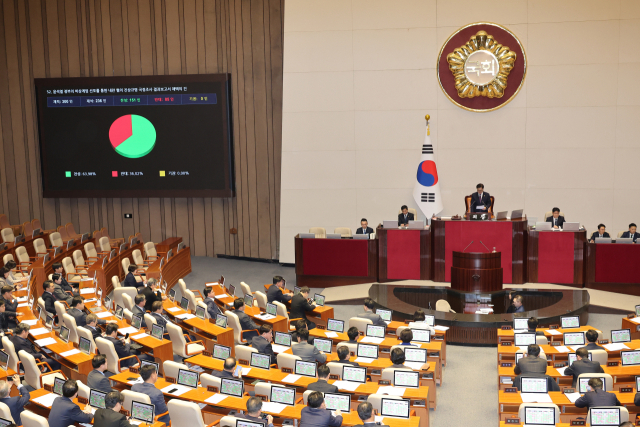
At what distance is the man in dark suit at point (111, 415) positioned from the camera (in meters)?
5.36

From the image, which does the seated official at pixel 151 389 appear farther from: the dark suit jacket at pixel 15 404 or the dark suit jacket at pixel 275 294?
the dark suit jacket at pixel 275 294

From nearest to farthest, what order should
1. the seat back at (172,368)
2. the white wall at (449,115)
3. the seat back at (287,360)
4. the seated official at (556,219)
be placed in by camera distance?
the seat back at (172,368) → the seat back at (287,360) → the seated official at (556,219) → the white wall at (449,115)

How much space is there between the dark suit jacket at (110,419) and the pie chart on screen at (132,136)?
11.1 m

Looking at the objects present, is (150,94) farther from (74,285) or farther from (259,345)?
(259,345)

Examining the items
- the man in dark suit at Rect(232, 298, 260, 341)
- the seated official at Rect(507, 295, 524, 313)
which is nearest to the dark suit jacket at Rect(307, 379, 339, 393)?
the man in dark suit at Rect(232, 298, 260, 341)

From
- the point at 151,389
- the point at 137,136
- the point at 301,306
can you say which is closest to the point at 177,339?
the point at 151,389

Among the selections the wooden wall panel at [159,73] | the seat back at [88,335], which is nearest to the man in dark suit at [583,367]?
the seat back at [88,335]

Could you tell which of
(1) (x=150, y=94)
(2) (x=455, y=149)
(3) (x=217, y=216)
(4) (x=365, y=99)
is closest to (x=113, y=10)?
(1) (x=150, y=94)

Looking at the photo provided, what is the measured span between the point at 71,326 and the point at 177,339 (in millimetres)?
1441

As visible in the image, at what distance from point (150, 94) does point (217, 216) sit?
3.57 metres

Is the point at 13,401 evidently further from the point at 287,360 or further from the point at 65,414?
the point at 287,360

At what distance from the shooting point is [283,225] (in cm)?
1509

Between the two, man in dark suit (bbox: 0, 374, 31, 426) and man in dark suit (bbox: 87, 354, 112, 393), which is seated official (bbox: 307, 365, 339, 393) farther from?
man in dark suit (bbox: 0, 374, 31, 426)

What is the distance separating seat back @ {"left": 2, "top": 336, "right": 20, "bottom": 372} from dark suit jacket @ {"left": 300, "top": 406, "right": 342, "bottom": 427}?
3889 mm
